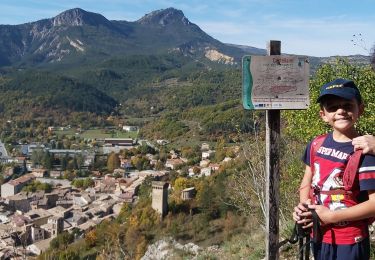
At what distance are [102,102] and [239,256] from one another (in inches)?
3729

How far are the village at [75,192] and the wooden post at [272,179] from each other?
14.9 m

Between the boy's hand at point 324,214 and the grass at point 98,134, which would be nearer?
the boy's hand at point 324,214

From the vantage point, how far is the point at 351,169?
1.66 m

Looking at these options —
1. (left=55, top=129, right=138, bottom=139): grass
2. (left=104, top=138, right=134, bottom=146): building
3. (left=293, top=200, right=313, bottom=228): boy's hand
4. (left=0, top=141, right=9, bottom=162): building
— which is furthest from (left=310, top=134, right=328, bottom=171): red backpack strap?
(left=55, top=129, right=138, bottom=139): grass

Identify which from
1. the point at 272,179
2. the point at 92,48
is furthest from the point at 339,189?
the point at 92,48

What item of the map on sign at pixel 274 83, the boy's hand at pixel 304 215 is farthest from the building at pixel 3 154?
the boy's hand at pixel 304 215

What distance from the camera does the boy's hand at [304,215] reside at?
184cm

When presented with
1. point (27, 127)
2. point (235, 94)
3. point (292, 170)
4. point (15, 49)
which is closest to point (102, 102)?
point (27, 127)

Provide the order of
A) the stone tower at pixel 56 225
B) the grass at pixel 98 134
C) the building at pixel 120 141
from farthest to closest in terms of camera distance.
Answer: the grass at pixel 98 134, the building at pixel 120 141, the stone tower at pixel 56 225

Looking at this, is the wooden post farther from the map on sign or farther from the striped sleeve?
the striped sleeve

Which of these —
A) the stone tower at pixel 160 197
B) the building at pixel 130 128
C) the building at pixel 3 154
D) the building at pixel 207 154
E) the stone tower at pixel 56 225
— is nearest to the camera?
the stone tower at pixel 160 197

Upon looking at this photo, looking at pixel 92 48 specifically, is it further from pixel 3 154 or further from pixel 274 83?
pixel 274 83

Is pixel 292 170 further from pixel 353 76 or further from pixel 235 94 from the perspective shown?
pixel 235 94

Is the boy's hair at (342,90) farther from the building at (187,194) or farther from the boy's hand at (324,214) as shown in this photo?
the building at (187,194)
